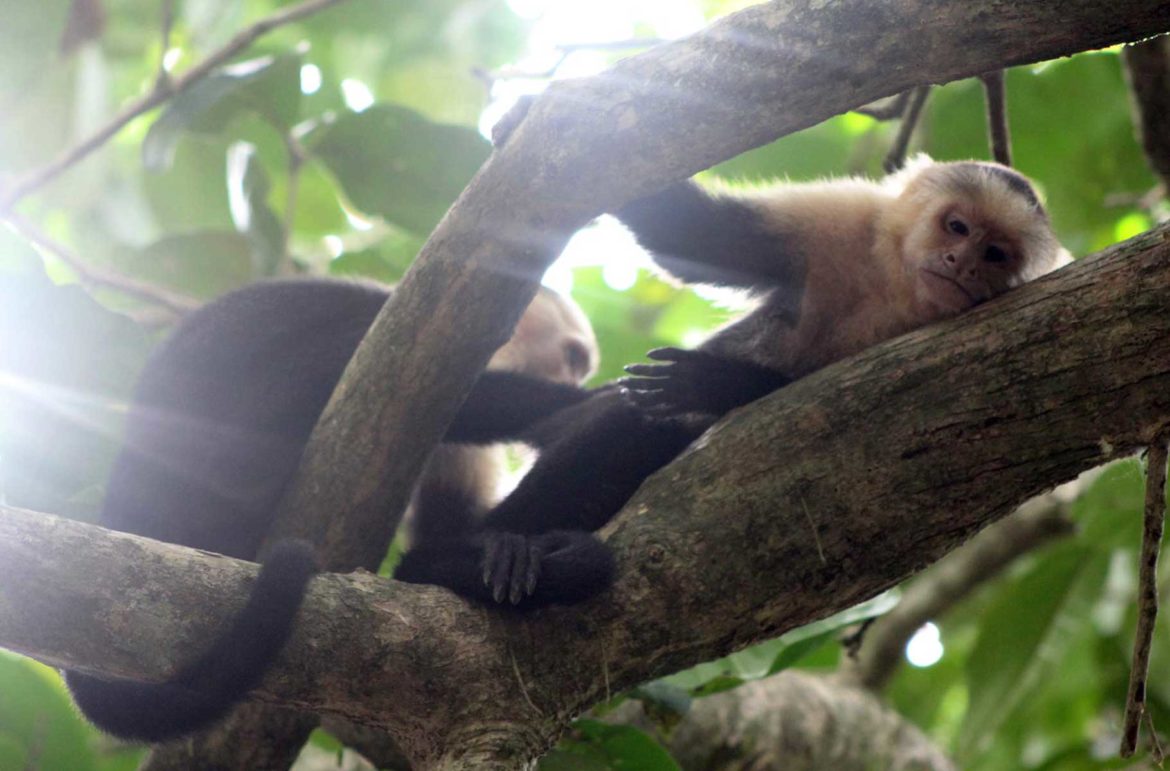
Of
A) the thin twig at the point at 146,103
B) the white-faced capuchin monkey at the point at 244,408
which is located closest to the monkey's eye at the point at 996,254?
the white-faced capuchin monkey at the point at 244,408

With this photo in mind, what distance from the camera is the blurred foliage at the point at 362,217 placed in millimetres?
3287

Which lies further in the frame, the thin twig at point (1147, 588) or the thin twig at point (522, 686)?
the thin twig at point (522, 686)

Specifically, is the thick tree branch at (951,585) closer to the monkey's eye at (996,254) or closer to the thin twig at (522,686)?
the monkey's eye at (996,254)

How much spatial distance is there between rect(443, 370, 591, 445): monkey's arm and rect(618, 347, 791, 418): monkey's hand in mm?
498

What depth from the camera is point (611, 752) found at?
9.93 feet

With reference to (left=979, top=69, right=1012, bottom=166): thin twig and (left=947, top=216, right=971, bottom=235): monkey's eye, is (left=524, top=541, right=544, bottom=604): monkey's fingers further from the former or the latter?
(left=979, top=69, right=1012, bottom=166): thin twig

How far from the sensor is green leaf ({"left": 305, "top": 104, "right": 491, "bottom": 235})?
4188mm

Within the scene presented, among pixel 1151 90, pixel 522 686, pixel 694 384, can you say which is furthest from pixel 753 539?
pixel 1151 90

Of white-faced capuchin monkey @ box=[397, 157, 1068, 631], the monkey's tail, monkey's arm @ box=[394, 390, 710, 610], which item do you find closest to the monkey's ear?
white-faced capuchin monkey @ box=[397, 157, 1068, 631]

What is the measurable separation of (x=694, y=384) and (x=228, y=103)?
2552mm

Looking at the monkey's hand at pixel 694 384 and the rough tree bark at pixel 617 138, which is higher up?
the rough tree bark at pixel 617 138

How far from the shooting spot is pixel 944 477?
2.35 metres

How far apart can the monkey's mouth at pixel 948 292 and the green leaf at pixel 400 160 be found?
184 centimetres

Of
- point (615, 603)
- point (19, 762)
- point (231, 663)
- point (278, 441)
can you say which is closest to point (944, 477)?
point (615, 603)
